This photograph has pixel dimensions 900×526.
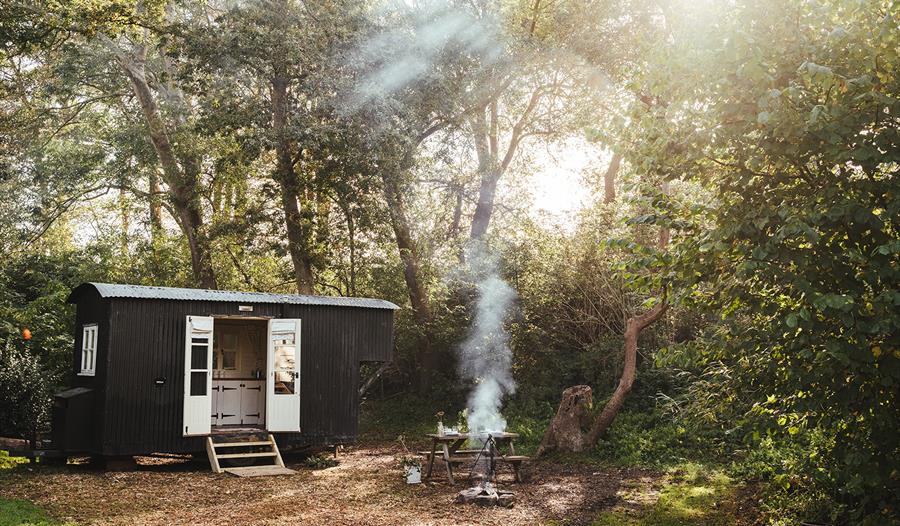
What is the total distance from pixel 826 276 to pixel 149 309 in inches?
353

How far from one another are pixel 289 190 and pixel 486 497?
9.34m

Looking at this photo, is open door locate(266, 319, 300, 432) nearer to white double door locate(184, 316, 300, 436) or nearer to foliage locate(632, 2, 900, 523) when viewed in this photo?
white double door locate(184, 316, 300, 436)

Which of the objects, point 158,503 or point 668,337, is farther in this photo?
point 668,337

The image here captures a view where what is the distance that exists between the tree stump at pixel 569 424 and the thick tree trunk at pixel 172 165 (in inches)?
356

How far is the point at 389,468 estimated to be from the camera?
11.6m

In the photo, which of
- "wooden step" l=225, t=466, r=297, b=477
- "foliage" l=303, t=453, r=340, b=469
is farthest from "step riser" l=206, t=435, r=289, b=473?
"foliage" l=303, t=453, r=340, b=469

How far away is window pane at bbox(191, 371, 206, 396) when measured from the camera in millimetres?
11188

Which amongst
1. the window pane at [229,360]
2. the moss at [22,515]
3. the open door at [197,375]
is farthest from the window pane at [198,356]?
the moss at [22,515]

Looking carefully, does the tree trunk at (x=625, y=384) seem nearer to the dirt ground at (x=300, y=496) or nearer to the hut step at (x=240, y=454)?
the dirt ground at (x=300, y=496)

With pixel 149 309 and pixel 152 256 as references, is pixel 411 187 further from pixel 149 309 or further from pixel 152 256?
pixel 152 256

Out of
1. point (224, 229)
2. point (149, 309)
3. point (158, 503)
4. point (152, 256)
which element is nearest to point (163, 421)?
point (149, 309)

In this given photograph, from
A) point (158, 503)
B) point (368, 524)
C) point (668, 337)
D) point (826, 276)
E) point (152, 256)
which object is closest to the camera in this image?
point (826, 276)

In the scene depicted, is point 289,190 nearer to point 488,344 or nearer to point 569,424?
point 488,344

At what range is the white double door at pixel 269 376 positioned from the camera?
36.6 ft
